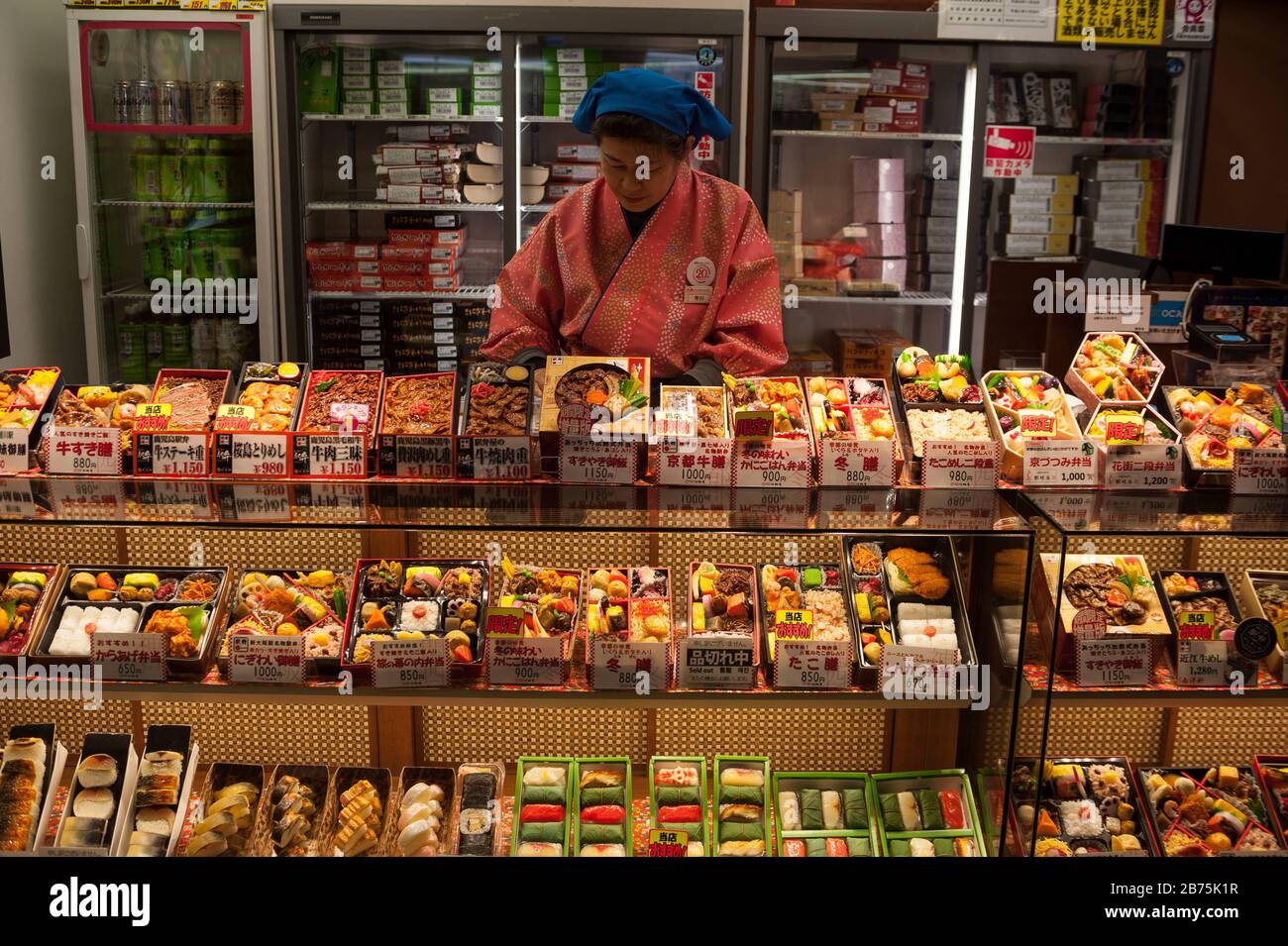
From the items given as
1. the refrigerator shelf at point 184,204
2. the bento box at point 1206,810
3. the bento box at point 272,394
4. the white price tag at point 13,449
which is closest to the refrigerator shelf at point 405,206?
the refrigerator shelf at point 184,204

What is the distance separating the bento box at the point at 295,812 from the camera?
2.28 m

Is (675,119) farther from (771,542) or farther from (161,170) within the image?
(161,170)

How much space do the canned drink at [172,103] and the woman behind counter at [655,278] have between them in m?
2.64

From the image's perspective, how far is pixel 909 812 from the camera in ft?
7.76

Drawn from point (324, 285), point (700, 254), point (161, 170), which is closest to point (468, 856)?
point (700, 254)

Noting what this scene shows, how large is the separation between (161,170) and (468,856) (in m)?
4.01

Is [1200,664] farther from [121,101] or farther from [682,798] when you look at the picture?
[121,101]

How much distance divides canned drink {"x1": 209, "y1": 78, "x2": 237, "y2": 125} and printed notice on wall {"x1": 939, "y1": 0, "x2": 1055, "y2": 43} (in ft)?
9.95

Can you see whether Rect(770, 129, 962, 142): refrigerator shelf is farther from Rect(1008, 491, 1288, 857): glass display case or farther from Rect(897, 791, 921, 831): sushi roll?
Rect(897, 791, 921, 831): sushi roll

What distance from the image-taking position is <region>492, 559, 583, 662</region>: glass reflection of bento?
7.17 ft

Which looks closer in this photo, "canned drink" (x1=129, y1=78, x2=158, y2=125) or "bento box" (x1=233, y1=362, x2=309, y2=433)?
"bento box" (x1=233, y1=362, x2=309, y2=433)

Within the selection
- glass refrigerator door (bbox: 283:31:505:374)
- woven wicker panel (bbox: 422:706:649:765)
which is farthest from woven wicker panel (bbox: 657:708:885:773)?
glass refrigerator door (bbox: 283:31:505:374)

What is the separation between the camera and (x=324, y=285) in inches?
203

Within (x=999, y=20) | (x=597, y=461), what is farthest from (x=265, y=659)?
(x=999, y=20)
